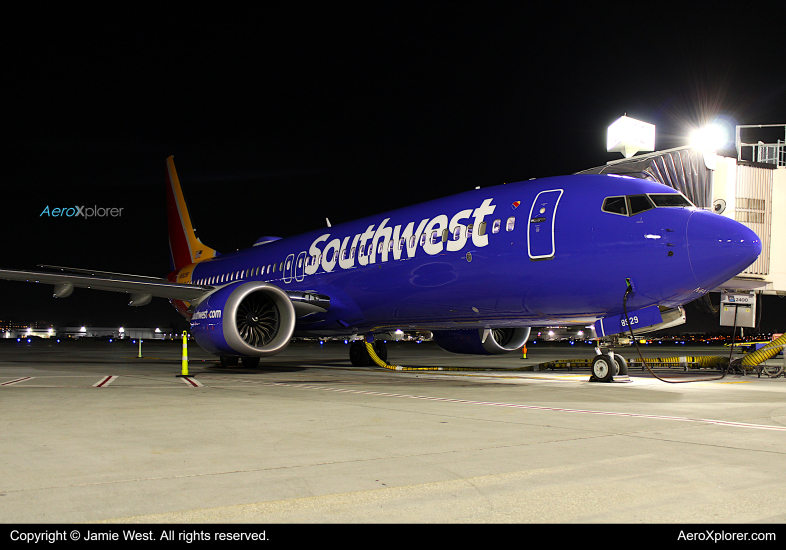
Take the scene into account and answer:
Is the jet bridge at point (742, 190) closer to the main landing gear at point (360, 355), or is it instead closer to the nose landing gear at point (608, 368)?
the nose landing gear at point (608, 368)

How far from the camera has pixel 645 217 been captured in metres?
9.70

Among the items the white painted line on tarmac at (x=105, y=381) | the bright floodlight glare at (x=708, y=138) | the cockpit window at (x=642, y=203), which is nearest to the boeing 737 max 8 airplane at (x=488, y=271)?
the cockpit window at (x=642, y=203)

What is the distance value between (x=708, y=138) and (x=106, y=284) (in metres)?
14.7

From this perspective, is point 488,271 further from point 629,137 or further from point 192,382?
point 629,137

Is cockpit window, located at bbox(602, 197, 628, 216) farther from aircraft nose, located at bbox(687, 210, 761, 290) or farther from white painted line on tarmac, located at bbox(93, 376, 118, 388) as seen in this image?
white painted line on tarmac, located at bbox(93, 376, 118, 388)

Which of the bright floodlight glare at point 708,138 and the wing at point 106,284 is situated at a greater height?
the bright floodlight glare at point 708,138

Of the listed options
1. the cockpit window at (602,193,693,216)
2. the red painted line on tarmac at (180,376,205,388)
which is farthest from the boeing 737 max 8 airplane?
the red painted line on tarmac at (180,376,205,388)

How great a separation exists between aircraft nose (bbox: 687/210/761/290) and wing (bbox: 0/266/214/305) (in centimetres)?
1032

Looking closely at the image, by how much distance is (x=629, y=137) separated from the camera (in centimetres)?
1836

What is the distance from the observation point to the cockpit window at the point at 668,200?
984 cm

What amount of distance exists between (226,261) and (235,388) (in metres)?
11.7

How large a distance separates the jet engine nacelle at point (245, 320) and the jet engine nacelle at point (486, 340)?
4442 millimetres

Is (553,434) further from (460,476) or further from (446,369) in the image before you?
(446,369)

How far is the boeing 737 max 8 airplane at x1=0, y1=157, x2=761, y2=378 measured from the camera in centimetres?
945
